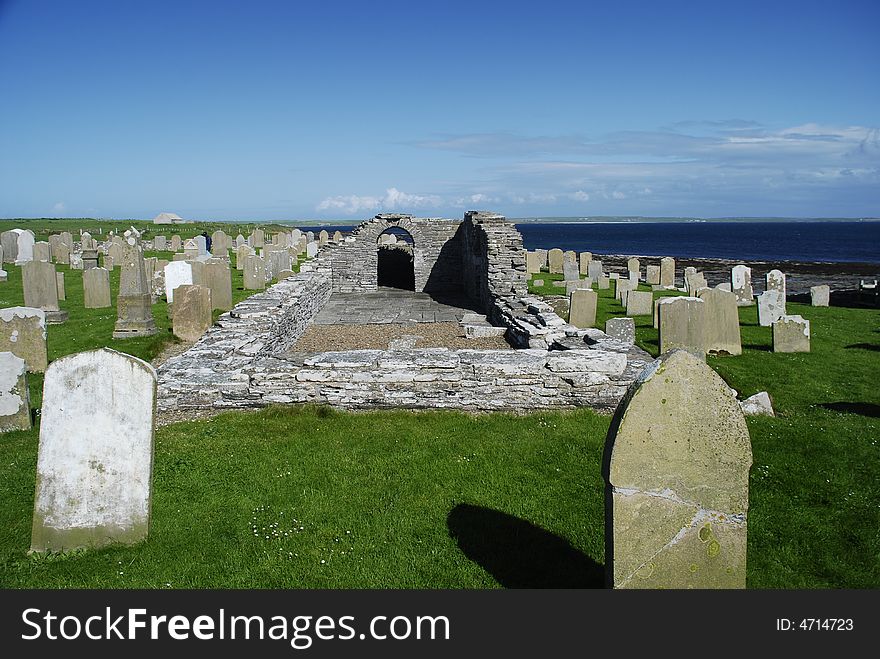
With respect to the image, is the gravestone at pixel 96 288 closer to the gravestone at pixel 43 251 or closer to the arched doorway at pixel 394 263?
the gravestone at pixel 43 251

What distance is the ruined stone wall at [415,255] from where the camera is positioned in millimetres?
23423

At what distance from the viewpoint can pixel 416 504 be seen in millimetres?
5473

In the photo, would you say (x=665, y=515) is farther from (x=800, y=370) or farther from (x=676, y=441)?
(x=800, y=370)

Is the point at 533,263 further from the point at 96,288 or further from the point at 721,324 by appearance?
the point at 96,288

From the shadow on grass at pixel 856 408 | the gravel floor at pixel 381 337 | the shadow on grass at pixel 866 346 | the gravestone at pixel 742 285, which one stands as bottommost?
the shadow on grass at pixel 856 408

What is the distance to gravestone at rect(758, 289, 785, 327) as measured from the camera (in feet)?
52.2

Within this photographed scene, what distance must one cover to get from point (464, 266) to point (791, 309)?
34.6 ft

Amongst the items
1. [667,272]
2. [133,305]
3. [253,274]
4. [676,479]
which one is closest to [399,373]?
[676,479]

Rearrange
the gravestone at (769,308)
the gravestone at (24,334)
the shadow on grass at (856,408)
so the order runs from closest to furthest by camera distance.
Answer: the shadow on grass at (856,408) < the gravestone at (24,334) < the gravestone at (769,308)

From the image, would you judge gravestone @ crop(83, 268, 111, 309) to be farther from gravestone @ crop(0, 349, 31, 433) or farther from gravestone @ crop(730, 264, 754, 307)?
gravestone @ crop(730, 264, 754, 307)

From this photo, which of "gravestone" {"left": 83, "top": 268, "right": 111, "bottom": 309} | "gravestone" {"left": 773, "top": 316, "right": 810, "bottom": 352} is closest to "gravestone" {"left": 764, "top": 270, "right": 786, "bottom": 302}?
"gravestone" {"left": 773, "top": 316, "right": 810, "bottom": 352}

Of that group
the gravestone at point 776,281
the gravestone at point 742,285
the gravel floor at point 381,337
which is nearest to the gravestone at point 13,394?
the gravel floor at point 381,337

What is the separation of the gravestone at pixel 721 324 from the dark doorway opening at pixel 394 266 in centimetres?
1682

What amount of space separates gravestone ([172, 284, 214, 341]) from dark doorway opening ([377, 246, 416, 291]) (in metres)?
14.6
